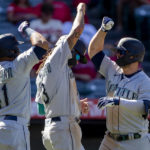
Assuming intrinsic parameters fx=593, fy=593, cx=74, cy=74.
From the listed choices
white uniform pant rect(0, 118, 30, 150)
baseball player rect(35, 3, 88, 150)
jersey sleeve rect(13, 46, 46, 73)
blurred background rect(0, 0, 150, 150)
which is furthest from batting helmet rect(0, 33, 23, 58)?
blurred background rect(0, 0, 150, 150)

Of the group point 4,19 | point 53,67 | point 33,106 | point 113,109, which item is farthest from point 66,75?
point 4,19

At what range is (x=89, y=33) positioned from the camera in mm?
9867

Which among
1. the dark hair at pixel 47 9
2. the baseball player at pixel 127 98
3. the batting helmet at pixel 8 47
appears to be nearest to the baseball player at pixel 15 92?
the batting helmet at pixel 8 47

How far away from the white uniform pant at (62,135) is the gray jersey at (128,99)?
1.30 ft

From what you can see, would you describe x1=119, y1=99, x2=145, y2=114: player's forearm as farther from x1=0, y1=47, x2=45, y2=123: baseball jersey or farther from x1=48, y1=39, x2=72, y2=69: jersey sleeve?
x1=0, y1=47, x2=45, y2=123: baseball jersey

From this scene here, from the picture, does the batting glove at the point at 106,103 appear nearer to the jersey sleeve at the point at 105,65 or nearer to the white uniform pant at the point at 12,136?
the jersey sleeve at the point at 105,65

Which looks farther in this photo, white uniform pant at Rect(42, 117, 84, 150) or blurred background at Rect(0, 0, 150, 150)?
blurred background at Rect(0, 0, 150, 150)

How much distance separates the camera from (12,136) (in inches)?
216

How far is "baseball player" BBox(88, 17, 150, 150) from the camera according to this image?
17.7 feet

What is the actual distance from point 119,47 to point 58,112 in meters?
0.89

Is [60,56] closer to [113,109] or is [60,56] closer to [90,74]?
[113,109]

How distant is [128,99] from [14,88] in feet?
3.49

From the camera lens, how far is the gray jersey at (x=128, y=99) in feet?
17.8

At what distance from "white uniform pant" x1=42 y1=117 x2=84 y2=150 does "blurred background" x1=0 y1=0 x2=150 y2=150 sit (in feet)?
10.9
